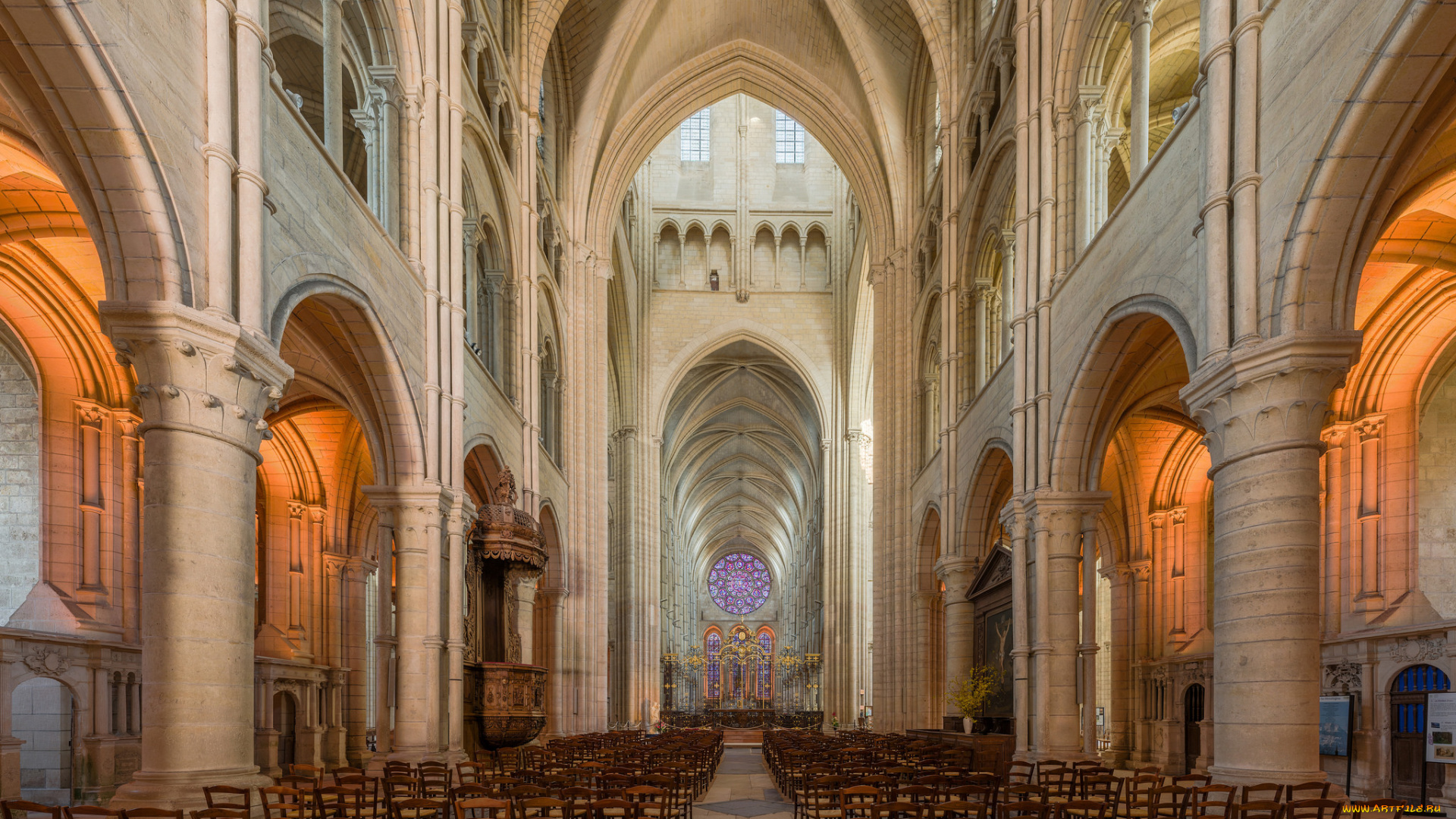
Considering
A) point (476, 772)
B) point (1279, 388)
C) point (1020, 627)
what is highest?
point (1279, 388)

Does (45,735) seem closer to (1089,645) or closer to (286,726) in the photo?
(286,726)

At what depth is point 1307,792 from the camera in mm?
8359

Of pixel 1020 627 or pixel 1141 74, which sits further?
pixel 1020 627

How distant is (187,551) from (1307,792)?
28.6 ft

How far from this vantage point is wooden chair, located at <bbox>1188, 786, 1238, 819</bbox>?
781 centimetres

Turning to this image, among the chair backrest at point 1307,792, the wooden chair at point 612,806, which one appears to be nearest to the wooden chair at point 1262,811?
the chair backrest at point 1307,792

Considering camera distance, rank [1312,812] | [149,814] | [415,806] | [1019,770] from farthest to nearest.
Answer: [1019,770] → [415,806] → [1312,812] → [149,814]

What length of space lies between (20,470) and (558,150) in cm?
1753

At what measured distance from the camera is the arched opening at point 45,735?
13773 millimetres

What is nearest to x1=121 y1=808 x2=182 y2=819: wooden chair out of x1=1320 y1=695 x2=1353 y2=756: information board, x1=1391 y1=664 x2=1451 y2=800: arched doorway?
x1=1320 y1=695 x2=1353 y2=756: information board

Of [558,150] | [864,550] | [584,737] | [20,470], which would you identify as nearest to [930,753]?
[584,737]

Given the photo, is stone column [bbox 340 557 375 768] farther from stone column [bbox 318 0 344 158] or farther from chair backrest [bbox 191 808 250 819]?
chair backrest [bbox 191 808 250 819]

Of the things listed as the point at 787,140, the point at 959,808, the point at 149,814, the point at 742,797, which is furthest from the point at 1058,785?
the point at 787,140

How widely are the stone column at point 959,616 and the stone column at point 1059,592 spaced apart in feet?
21.2
